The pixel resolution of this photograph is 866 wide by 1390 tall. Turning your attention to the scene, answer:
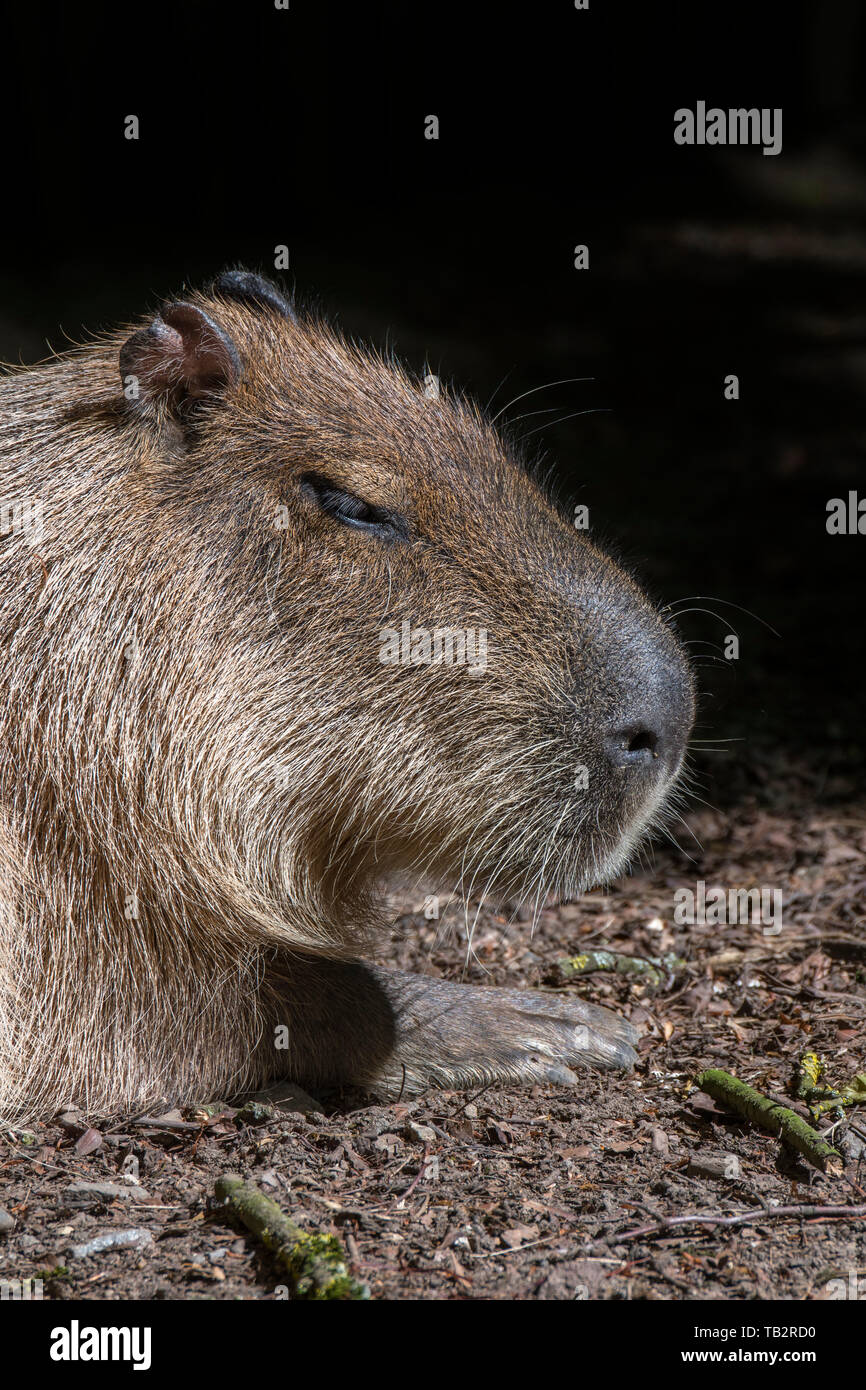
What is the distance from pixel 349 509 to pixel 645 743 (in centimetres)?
105

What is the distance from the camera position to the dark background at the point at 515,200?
38.9 feet

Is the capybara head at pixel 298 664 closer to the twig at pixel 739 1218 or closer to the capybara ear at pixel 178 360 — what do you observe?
the capybara ear at pixel 178 360

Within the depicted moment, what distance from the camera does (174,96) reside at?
42.5 feet

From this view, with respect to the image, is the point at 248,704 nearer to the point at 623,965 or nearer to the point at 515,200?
the point at 623,965

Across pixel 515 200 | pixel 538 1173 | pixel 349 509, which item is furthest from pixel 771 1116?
pixel 515 200

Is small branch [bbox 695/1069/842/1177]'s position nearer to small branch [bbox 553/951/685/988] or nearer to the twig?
the twig

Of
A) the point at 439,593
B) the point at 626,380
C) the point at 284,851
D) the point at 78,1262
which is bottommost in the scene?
the point at 78,1262

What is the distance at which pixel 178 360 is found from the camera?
3957 mm

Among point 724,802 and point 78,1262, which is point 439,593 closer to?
point 78,1262

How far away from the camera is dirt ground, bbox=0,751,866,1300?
3035 mm

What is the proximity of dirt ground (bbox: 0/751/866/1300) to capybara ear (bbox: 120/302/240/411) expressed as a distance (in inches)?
80.7

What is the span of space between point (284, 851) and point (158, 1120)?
820mm

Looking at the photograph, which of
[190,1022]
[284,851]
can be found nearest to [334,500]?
[284,851]

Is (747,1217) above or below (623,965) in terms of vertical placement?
below
